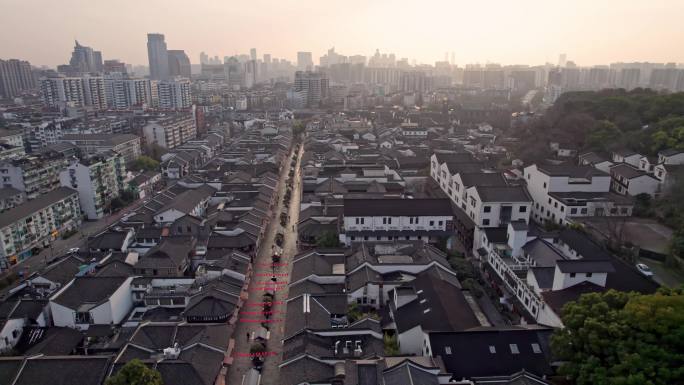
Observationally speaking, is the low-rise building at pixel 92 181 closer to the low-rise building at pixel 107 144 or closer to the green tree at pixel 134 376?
the low-rise building at pixel 107 144

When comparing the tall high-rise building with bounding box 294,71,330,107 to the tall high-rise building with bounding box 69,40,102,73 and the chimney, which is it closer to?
the tall high-rise building with bounding box 69,40,102,73

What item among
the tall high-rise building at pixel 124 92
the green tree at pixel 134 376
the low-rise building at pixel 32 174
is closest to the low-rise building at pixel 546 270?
the green tree at pixel 134 376

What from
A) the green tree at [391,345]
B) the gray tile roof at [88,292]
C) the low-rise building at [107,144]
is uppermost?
the low-rise building at [107,144]

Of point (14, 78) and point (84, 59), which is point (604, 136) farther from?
point (84, 59)

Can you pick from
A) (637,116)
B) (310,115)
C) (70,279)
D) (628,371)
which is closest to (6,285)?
(70,279)

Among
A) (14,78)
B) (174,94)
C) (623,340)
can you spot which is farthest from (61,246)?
(14,78)
